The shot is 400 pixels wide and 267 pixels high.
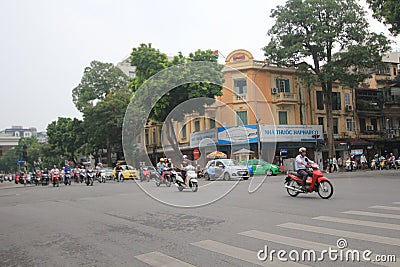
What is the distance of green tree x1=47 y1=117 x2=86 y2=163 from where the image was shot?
52.8 metres

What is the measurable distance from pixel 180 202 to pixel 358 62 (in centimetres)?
2403

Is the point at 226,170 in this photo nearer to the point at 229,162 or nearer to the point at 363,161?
the point at 229,162

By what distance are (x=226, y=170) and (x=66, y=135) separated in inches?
1523

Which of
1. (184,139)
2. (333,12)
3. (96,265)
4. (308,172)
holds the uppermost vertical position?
(333,12)

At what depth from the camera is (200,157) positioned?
18.0 m

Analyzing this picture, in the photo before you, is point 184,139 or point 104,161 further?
point 104,161

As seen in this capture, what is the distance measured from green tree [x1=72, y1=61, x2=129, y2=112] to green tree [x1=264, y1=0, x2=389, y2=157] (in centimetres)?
2414

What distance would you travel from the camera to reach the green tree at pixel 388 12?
67.2 ft

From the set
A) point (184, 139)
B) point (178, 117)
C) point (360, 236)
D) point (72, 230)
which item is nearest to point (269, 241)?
point (360, 236)

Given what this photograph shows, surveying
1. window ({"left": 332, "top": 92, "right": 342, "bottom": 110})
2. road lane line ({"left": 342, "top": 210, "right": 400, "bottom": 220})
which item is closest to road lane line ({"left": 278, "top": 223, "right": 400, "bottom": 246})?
road lane line ({"left": 342, "top": 210, "right": 400, "bottom": 220})

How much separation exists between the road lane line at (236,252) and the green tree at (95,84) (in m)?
45.0

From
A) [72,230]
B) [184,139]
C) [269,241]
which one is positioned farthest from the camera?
[184,139]

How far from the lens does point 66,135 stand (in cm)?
5447

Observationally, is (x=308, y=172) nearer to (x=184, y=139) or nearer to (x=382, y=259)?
(x=184, y=139)
